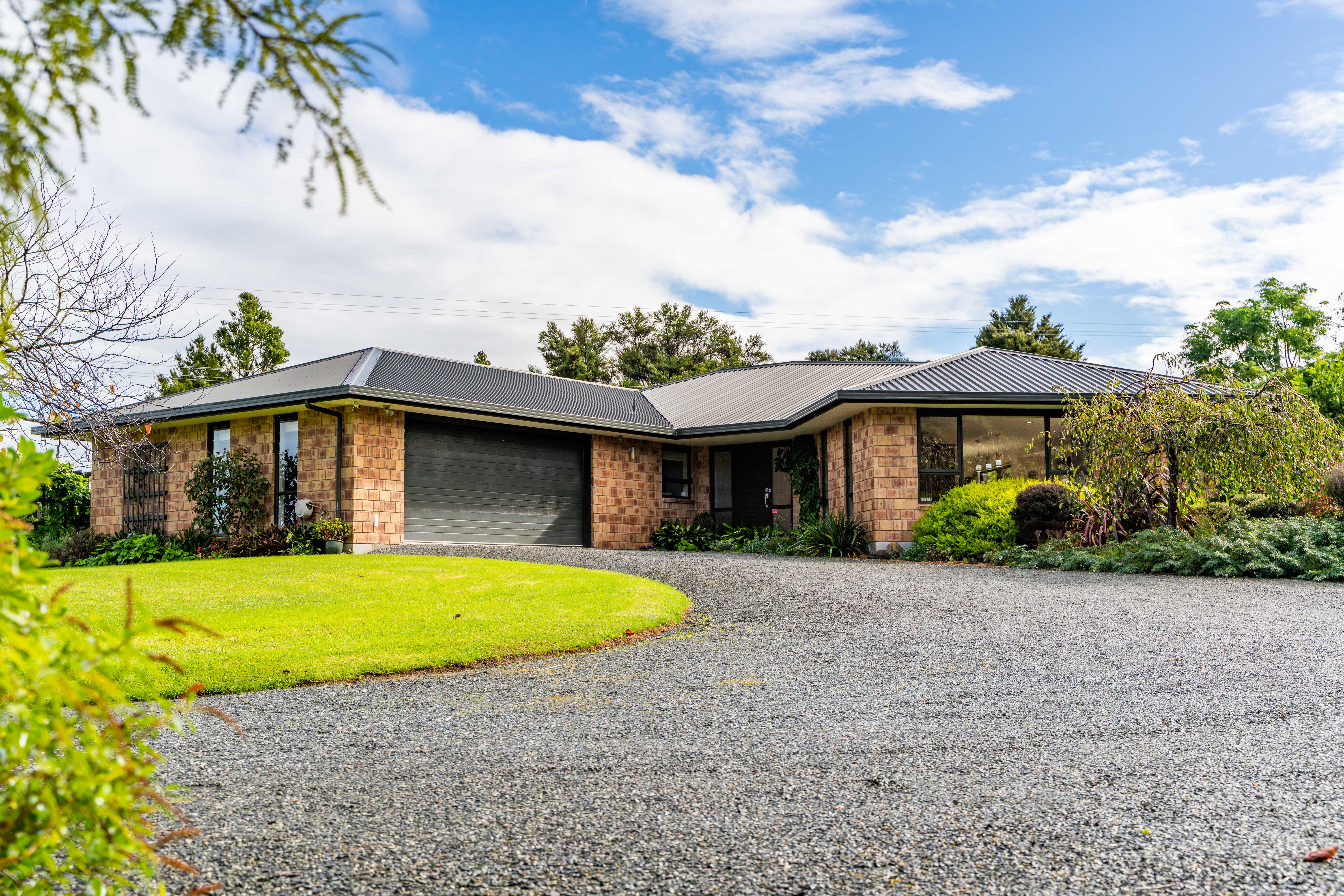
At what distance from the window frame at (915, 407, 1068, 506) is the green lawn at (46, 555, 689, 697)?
255 inches

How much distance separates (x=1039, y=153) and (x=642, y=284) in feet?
86.8

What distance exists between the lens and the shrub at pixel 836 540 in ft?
49.5

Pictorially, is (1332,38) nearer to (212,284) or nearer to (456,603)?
(456,603)

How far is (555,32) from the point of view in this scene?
5.95 m

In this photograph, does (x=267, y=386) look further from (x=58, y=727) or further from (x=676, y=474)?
(x=58, y=727)

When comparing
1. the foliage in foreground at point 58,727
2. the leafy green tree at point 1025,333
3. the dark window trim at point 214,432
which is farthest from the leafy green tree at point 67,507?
the leafy green tree at point 1025,333

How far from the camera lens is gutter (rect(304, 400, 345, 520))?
14.9 m

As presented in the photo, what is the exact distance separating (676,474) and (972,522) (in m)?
7.81

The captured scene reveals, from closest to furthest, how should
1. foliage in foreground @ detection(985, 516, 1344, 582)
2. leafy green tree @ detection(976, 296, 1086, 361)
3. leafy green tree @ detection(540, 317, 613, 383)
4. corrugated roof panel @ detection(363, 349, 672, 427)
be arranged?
foliage in foreground @ detection(985, 516, 1344, 582), corrugated roof panel @ detection(363, 349, 672, 427), leafy green tree @ detection(540, 317, 613, 383), leafy green tree @ detection(976, 296, 1086, 361)

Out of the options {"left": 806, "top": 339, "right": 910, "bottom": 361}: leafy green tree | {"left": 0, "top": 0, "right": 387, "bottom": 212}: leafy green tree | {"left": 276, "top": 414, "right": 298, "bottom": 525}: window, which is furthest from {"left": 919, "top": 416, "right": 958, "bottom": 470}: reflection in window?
{"left": 806, "top": 339, "right": 910, "bottom": 361}: leafy green tree

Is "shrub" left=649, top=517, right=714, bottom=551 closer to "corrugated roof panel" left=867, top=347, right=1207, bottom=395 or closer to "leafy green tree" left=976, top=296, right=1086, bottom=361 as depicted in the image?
"corrugated roof panel" left=867, top=347, right=1207, bottom=395

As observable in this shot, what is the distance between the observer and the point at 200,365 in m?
26.2

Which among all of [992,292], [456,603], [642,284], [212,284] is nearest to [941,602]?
[456,603]

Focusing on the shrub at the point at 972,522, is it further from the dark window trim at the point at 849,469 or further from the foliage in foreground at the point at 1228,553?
the dark window trim at the point at 849,469
